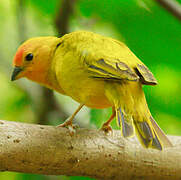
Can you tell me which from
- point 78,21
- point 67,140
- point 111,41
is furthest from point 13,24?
point 67,140

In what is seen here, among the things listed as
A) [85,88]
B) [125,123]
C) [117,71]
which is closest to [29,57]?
[85,88]

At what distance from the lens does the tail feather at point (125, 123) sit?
2.96 meters

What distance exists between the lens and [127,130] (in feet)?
9.82

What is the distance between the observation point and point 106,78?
3.27 metres

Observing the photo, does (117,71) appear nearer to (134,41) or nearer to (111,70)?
(111,70)

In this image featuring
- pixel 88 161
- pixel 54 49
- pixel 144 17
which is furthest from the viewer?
pixel 144 17

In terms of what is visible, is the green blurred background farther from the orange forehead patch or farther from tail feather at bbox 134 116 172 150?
tail feather at bbox 134 116 172 150

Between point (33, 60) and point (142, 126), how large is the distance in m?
1.60

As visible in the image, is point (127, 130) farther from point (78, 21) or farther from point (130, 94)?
point (78, 21)

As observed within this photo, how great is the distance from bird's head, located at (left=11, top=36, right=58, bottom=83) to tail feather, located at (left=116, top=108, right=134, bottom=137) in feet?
4.12

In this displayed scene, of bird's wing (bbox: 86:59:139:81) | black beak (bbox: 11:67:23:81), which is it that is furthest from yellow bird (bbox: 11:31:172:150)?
black beak (bbox: 11:67:23:81)

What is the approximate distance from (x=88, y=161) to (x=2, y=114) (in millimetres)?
2873

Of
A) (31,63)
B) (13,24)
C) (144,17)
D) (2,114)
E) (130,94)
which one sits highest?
(144,17)

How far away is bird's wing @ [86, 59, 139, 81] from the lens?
3.11 meters
